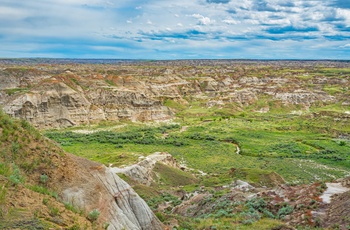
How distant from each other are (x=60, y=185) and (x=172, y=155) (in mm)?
41654

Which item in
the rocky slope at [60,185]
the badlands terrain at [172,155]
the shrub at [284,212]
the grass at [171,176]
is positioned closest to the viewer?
the rocky slope at [60,185]

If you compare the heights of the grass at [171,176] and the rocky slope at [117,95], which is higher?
the rocky slope at [117,95]

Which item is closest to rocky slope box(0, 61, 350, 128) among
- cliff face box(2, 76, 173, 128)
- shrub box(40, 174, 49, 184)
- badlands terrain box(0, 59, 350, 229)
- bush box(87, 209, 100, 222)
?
cliff face box(2, 76, 173, 128)

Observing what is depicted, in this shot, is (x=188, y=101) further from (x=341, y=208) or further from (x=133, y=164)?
(x=341, y=208)

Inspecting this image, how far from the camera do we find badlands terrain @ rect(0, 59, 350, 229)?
40.0ft

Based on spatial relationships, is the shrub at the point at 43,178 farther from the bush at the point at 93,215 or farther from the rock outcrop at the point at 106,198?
the bush at the point at 93,215

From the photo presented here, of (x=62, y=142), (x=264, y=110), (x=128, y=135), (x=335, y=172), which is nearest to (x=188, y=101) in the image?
(x=264, y=110)

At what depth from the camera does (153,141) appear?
6262 cm

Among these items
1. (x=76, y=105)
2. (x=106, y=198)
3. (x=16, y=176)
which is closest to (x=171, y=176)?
(x=106, y=198)

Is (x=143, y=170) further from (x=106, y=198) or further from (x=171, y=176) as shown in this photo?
(x=106, y=198)

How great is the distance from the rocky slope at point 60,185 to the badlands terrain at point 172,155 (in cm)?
5

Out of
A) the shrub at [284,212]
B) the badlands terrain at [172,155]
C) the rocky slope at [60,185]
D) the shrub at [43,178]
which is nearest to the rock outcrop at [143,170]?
the badlands terrain at [172,155]

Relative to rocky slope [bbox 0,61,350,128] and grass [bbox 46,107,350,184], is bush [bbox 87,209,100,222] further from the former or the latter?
rocky slope [bbox 0,61,350,128]

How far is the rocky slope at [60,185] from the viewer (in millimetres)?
9625
